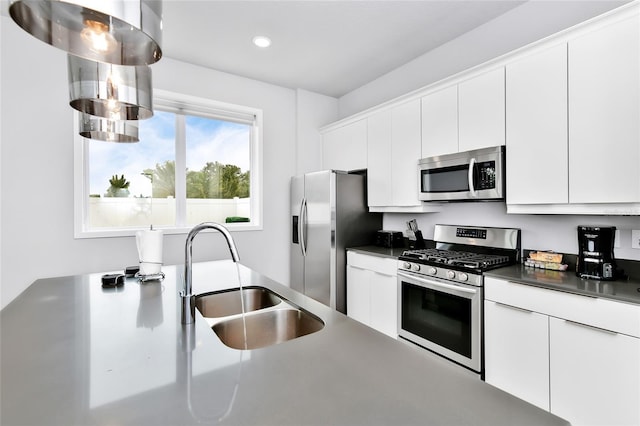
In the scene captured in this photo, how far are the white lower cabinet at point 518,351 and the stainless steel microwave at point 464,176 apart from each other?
0.81m

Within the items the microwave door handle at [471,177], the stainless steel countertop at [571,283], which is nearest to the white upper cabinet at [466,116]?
the microwave door handle at [471,177]

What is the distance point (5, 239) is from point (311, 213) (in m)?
2.57

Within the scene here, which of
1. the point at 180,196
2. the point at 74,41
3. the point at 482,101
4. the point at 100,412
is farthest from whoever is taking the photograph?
the point at 180,196

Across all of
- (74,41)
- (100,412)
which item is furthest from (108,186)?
(100,412)

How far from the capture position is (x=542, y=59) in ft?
6.42

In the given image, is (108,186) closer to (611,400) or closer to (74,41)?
(74,41)

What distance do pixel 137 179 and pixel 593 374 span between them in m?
3.68

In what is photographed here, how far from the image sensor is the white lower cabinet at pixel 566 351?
4.74ft

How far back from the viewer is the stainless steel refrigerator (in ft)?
10.4

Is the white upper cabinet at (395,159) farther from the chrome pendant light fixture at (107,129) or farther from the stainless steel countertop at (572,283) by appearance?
the chrome pendant light fixture at (107,129)

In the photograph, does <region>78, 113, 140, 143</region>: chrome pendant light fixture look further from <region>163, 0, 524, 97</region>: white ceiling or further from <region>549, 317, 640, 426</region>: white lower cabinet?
<region>549, 317, 640, 426</region>: white lower cabinet

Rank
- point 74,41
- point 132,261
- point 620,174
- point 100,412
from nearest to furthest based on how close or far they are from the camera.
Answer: point 100,412
point 74,41
point 620,174
point 132,261

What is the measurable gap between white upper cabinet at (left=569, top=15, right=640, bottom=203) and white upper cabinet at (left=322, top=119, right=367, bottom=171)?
1.86m

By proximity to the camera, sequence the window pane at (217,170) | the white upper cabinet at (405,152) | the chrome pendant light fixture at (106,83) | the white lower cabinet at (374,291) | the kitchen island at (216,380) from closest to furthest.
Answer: the kitchen island at (216,380)
the chrome pendant light fixture at (106,83)
the white lower cabinet at (374,291)
the white upper cabinet at (405,152)
the window pane at (217,170)
